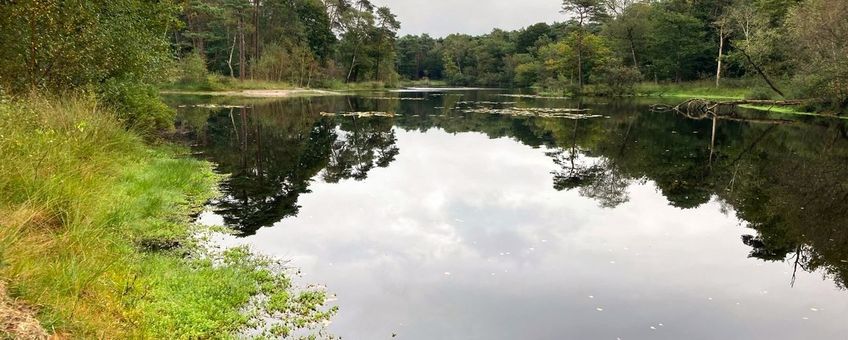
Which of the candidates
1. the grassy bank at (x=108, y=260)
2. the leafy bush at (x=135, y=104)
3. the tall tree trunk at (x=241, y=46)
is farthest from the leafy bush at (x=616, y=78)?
the grassy bank at (x=108, y=260)

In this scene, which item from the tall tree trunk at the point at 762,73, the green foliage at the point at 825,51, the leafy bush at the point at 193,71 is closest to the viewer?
the green foliage at the point at 825,51

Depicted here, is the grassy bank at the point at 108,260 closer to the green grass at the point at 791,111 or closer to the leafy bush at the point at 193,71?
the green grass at the point at 791,111

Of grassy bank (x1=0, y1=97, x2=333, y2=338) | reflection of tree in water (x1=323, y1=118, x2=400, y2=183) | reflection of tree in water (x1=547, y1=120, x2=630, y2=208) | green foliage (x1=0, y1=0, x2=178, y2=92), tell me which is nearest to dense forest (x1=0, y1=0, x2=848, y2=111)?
green foliage (x1=0, y1=0, x2=178, y2=92)

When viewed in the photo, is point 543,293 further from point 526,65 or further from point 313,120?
point 526,65

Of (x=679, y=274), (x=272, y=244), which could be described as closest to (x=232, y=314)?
(x=272, y=244)

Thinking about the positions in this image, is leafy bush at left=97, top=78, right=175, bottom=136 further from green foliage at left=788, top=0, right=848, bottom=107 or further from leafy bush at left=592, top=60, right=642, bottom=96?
leafy bush at left=592, top=60, right=642, bottom=96

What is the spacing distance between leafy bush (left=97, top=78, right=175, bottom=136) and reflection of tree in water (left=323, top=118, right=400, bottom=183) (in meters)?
5.96

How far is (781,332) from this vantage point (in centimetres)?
634

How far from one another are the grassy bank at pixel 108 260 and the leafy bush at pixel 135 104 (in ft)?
16.8

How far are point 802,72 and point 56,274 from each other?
4159cm

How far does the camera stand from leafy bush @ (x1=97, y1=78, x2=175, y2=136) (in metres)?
15.1

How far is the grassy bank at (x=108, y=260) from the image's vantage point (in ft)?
15.4

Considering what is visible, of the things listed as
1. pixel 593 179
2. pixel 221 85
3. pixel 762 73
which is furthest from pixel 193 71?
pixel 762 73

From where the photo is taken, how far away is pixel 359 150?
67.4 feet
